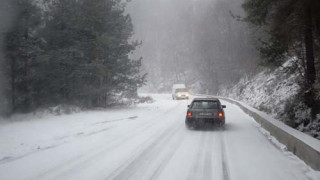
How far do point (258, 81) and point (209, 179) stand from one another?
36.1 meters

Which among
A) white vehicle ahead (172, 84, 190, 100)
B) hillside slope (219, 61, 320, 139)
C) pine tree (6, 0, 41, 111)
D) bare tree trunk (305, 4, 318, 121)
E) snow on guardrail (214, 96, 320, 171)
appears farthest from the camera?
white vehicle ahead (172, 84, 190, 100)

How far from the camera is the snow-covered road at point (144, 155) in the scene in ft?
26.4

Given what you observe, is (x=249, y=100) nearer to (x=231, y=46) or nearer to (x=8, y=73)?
(x=231, y=46)

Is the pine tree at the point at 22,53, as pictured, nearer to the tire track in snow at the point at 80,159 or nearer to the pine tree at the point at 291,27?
the tire track in snow at the point at 80,159

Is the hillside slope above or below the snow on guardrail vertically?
above

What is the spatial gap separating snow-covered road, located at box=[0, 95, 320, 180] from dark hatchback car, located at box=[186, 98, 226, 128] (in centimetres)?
48

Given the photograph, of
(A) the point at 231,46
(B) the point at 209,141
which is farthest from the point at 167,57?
(B) the point at 209,141

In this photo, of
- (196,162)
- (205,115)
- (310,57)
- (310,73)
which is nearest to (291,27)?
(310,57)

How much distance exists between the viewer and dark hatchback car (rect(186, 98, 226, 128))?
16.1 meters

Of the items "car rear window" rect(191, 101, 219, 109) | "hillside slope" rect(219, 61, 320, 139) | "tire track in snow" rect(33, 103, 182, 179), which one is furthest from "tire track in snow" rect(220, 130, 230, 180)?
"hillside slope" rect(219, 61, 320, 139)

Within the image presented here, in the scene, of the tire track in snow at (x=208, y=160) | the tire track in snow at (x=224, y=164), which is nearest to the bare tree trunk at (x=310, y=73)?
Result: the tire track in snow at (x=208, y=160)

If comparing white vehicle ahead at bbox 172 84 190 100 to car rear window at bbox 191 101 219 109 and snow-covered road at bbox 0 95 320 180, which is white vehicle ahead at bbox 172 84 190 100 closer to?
car rear window at bbox 191 101 219 109

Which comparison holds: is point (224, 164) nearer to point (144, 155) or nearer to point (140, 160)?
point (140, 160)

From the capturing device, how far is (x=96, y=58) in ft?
90.1
